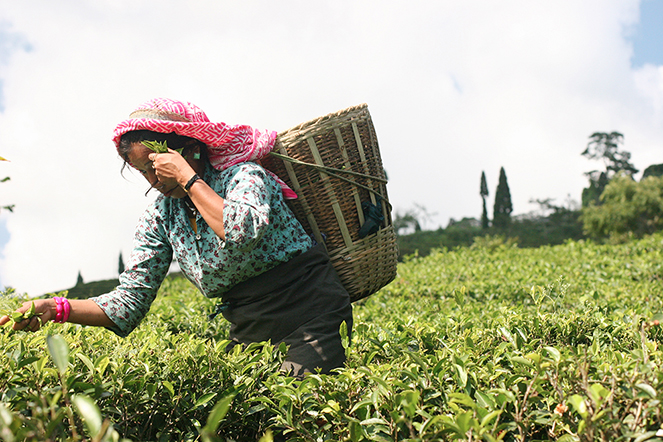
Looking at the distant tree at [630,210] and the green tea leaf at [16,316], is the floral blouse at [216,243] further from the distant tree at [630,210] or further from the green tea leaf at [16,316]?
the distant tree at [630,210]

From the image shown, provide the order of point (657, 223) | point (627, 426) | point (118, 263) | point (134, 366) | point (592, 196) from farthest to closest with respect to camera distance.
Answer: point (592, 196) → point (118, 263) → point (657, 223) → point (134, 366) → point (627, 426)

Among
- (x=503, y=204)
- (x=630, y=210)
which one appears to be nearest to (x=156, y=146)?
(x=630, y=210)

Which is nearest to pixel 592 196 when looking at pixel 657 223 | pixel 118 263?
pixel 657 223

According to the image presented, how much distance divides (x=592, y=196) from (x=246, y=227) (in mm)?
54109

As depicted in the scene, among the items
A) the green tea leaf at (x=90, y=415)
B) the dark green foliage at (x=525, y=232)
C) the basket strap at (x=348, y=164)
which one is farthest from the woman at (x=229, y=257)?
the dark green foliage at (x=525, y=232)

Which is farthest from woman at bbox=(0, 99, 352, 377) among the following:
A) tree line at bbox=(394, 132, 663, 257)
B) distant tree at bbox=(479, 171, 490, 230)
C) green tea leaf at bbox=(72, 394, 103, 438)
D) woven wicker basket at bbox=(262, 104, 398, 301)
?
distant tree at bbox=(479, 171, 490, 230)

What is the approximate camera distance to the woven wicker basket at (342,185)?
224 cm

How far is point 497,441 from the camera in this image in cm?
110

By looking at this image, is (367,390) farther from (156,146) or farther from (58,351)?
(156,146)

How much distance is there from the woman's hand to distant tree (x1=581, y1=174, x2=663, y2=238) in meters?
27.8

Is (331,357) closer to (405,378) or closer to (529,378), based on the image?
(405,378)

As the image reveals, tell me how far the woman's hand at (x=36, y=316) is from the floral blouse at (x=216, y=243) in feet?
0.62

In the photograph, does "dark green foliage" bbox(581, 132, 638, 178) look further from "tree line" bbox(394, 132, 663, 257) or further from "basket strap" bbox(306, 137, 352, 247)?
"basket strap" bbox(306, 137, 352, 247)

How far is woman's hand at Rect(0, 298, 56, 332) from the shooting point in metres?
1.90
